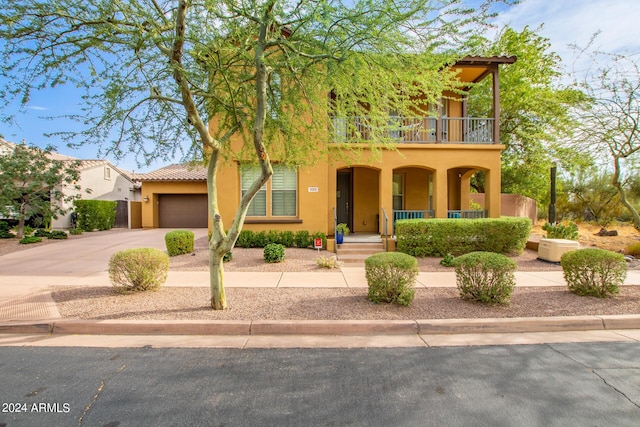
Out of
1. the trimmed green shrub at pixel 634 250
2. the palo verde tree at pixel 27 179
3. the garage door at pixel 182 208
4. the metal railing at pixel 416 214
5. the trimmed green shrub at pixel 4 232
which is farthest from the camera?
the garage door at pixel 182 208

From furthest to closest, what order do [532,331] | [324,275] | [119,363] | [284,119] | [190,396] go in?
[324,275] < [284,119] < [532,331] < [119,363] < [190,396]

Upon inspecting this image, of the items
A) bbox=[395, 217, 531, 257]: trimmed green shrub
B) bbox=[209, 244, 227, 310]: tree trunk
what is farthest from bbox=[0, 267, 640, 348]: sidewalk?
bbox=[395, 217, 531, 257]: trimmed green shrub

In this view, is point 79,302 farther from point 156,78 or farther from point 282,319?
point 156,78

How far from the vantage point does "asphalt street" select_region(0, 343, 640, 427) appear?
2697mm

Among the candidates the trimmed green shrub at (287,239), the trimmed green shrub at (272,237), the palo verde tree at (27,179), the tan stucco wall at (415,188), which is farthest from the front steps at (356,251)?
the palo verde tree at (27,179)

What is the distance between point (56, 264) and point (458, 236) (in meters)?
12.1

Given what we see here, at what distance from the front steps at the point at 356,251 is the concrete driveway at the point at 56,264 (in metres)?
6.56

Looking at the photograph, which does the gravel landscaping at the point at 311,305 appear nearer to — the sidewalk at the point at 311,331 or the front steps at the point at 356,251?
the sidewalk at the point at 311,331

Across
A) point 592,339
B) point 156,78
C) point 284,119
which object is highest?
point 156,78

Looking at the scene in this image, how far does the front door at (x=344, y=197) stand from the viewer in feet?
44.8

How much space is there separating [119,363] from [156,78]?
15.2 feet

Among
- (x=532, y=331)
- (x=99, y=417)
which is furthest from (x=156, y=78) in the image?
(x=532, y=331)

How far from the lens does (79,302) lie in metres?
5.53

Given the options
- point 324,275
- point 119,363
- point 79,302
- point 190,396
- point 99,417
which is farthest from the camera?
point 324,275
